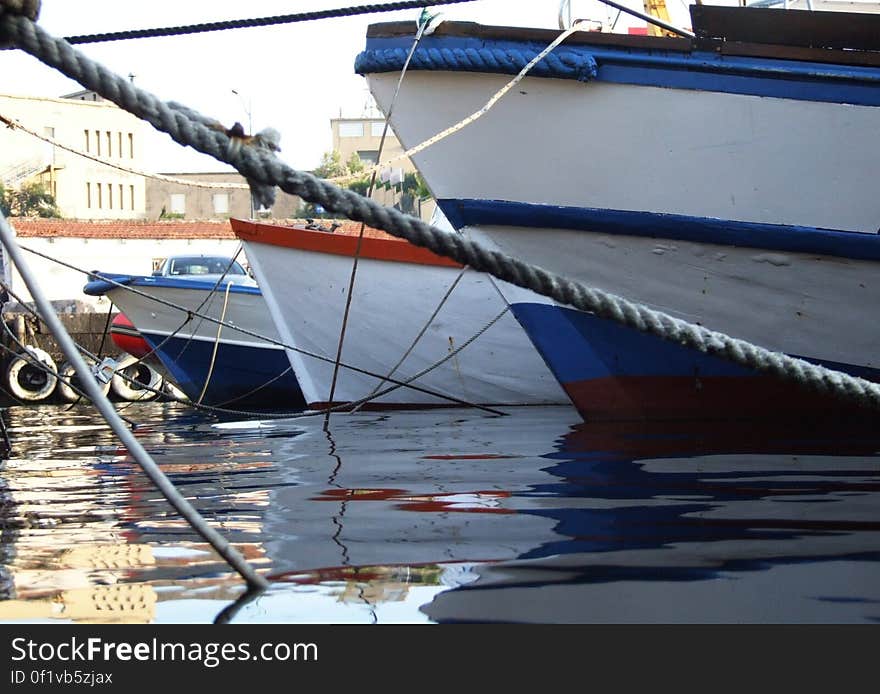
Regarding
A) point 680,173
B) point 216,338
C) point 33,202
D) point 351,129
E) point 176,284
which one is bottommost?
point 216,338

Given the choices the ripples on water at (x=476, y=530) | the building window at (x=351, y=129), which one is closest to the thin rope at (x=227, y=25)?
the ripples on water at (x=476, y=530)

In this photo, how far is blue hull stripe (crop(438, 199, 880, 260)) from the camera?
638 centimetres

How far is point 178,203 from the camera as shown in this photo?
62094 mm

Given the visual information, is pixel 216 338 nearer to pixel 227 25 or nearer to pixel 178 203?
pixel 227 25

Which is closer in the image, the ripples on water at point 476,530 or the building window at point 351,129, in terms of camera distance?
the ripples on water at point 476,530

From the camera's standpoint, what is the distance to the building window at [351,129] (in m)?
79.2

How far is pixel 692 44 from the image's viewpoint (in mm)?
6375

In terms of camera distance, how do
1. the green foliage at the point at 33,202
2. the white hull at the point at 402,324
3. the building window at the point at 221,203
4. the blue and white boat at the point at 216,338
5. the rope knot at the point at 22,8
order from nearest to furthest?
1. the rope knot at the point at 22,8
2. the white hull at the point at 402,324
3. the blue and white boat at the point at 216,338
4. the green foliage at the point at 33,202
5. the building window at the point at 221,203

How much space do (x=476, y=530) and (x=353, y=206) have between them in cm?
151

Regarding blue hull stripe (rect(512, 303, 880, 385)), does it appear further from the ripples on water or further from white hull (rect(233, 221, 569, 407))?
white hull (rect(233, 221, 569, 407))

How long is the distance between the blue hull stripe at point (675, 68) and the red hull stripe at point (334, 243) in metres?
2.74

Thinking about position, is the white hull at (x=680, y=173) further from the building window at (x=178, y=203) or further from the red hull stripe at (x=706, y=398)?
the building window at (x=178, y=203)

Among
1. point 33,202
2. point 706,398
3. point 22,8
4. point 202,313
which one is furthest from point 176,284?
point 33,202
